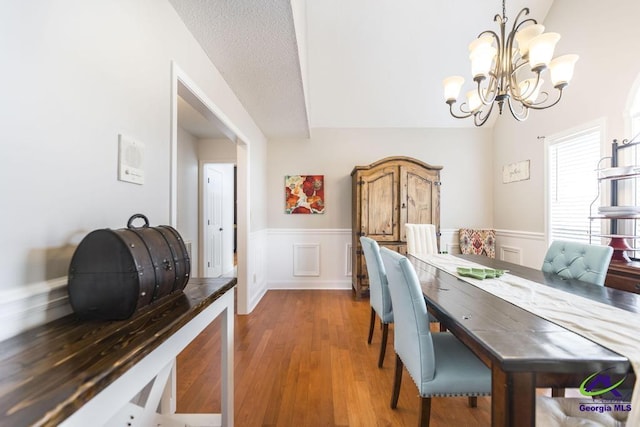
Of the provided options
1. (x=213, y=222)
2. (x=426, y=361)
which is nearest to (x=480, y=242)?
(x=426, y=361)

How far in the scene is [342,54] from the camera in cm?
345

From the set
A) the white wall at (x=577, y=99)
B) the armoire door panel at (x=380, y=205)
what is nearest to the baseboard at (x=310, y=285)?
the armoire door panel at (x=380, y=205)

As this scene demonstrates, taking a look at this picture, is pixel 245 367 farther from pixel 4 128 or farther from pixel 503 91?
pixel 503 91

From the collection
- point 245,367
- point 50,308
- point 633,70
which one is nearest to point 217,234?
point 245,367

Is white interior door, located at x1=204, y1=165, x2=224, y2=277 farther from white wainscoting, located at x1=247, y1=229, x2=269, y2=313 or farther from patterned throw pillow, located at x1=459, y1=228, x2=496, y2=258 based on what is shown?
patterned throw pillow, located at x1=459, y1=228, x2=496, y2=258

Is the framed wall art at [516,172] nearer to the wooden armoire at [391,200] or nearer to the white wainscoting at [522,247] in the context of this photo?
the white wainscoting at [522,247]

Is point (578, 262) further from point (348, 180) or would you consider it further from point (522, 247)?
point (348, 180)

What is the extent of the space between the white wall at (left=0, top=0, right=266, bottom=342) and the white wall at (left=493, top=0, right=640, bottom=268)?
3.61m

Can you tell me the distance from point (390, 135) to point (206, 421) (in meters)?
4.02

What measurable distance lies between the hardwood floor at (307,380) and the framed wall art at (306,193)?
174cm

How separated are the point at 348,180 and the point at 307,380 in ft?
9.60

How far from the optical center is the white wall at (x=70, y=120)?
0.77m

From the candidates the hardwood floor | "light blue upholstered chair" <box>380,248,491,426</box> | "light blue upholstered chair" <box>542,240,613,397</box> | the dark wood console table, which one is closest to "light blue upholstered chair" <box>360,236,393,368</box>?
the hardwood floor

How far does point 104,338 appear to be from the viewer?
2.24 ft
